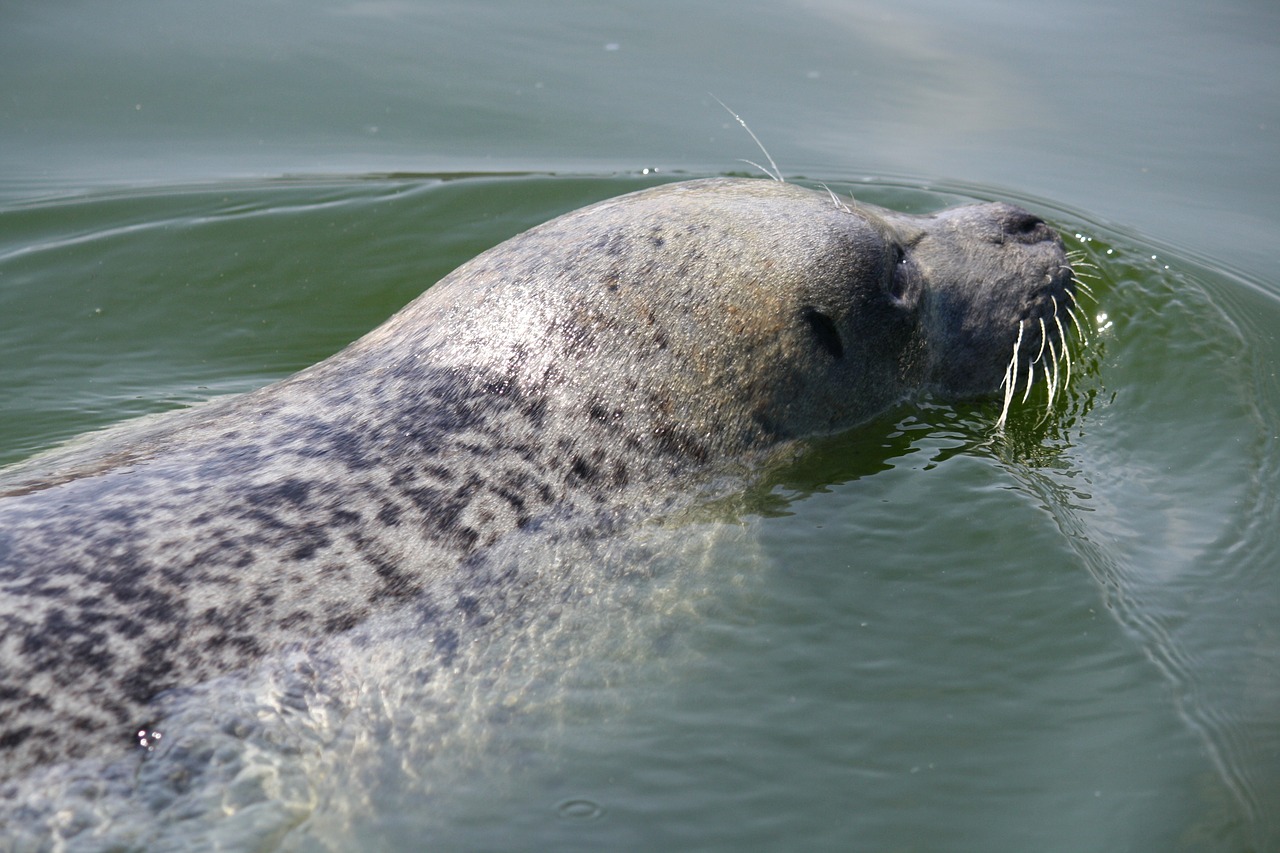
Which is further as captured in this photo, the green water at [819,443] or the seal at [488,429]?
the green water at [819,443]

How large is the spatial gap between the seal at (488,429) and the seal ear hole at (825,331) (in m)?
0.02

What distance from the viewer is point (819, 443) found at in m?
5.37

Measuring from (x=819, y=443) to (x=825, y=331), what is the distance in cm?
46

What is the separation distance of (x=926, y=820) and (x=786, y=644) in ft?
2.73

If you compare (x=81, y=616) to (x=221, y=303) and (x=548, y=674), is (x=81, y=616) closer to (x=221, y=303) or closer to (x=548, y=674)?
(x=548, y=674)

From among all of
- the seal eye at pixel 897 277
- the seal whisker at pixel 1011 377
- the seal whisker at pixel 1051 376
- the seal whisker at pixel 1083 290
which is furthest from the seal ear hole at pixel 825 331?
the seal whisker at pixel 1083 290

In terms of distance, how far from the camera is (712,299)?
200 inches

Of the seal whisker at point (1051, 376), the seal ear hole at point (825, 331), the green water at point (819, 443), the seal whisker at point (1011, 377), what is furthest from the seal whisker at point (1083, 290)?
the seal ear hole at point (825, 331)

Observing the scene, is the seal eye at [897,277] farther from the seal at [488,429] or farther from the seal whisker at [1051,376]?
the seal whisker at [1051,376]

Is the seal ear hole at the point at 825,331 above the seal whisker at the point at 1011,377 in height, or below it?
above

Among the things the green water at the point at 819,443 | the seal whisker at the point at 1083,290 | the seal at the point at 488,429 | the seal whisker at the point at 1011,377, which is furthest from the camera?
the seal whisker at the point at 1083,290

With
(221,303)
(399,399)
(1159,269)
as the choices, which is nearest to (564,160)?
(221,303)

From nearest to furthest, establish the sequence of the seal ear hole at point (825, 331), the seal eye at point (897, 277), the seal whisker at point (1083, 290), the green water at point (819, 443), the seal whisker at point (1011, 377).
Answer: the green water at point (819, 443)
the seal ear hole at point (825, 331)
the seal eye at point (897, 277)
the seal whisker at point (1011, 377)
the seal whisker at point (1083, 290)

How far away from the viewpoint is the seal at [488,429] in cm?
375
